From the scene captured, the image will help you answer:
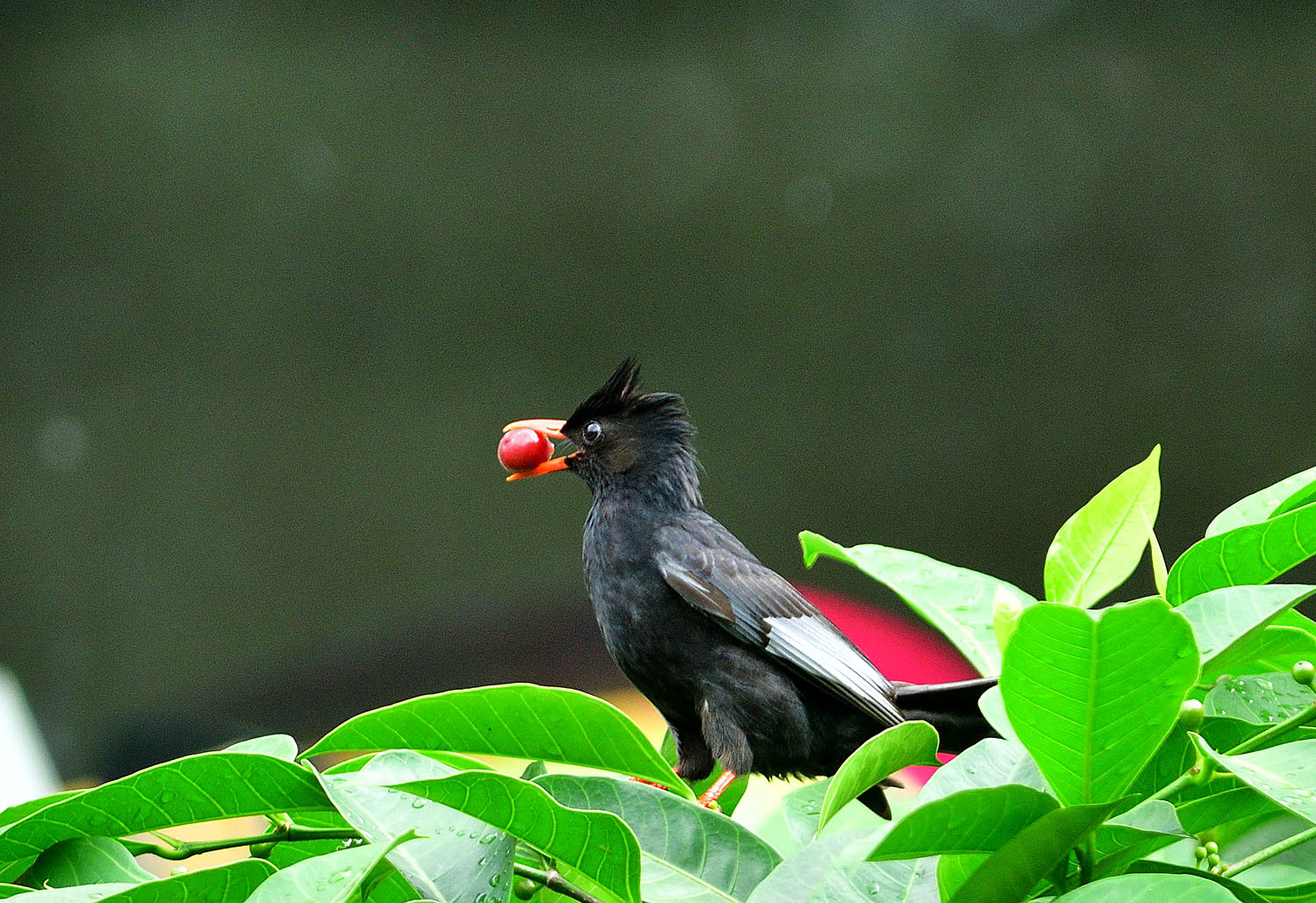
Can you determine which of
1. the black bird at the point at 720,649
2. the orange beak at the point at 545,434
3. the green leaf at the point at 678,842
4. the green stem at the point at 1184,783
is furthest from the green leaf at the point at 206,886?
the orange beak at the point at 545,434

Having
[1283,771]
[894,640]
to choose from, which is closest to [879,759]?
[1283,771]

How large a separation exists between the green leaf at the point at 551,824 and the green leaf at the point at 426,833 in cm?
2

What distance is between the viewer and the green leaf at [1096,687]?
1.29ft

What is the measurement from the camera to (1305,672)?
1.60 feet

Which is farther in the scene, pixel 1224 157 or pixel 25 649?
pixel 25 649

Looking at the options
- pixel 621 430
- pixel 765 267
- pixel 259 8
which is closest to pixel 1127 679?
pixel 621 430

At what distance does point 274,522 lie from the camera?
146 inches

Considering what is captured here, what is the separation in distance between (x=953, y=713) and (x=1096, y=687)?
537mm

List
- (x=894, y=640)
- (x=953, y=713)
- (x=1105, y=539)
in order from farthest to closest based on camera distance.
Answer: (x=894, y=640) → (x=953, y=713) → (x=1105, y=539)

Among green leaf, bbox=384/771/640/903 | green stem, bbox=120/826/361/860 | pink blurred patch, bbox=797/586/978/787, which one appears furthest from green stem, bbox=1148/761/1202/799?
pink blurred patch, bbox=797/586/978/787

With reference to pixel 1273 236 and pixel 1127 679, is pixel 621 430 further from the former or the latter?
pixel 1273 236

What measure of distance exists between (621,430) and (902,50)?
7.97ft

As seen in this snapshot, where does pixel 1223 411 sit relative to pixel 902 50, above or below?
below

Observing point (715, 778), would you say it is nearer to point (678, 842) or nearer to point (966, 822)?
point (678, 842)
